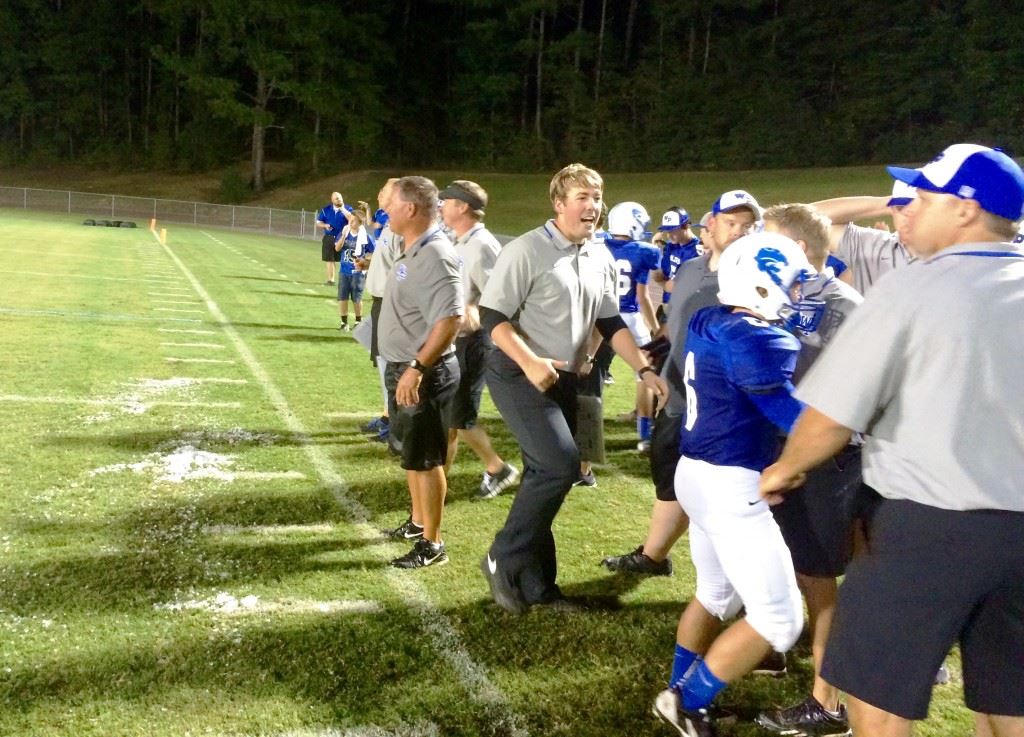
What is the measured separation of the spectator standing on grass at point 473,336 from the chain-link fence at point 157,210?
35.9m

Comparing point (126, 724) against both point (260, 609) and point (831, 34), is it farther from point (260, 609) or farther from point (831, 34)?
point (831, 34)

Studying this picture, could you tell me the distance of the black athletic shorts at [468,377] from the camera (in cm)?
580

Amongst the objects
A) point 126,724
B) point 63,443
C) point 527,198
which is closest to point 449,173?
point 527,198

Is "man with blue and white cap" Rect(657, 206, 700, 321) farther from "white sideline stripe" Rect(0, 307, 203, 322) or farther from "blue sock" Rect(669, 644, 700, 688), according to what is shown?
"white sideline stripe" Rect(0, 307, 203, 322)

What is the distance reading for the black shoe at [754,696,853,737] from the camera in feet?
10.3

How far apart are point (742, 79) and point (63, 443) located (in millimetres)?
52557

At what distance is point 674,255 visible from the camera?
27.4 ft

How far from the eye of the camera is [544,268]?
392 centimetres

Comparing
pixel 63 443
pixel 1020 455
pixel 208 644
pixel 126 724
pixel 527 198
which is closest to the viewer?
pixel 1020 455

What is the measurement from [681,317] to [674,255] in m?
4.49

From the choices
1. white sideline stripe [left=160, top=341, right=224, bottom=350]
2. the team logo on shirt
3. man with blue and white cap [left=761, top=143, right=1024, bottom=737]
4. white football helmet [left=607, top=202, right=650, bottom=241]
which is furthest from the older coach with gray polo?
white sideline stripe [left=160, top=341, right=224, bottom=350]

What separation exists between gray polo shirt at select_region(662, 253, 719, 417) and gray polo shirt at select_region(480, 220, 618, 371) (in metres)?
0.41

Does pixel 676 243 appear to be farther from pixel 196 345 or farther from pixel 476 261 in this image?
pixel 196 345

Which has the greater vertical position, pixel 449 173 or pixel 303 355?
pixel 449 173
